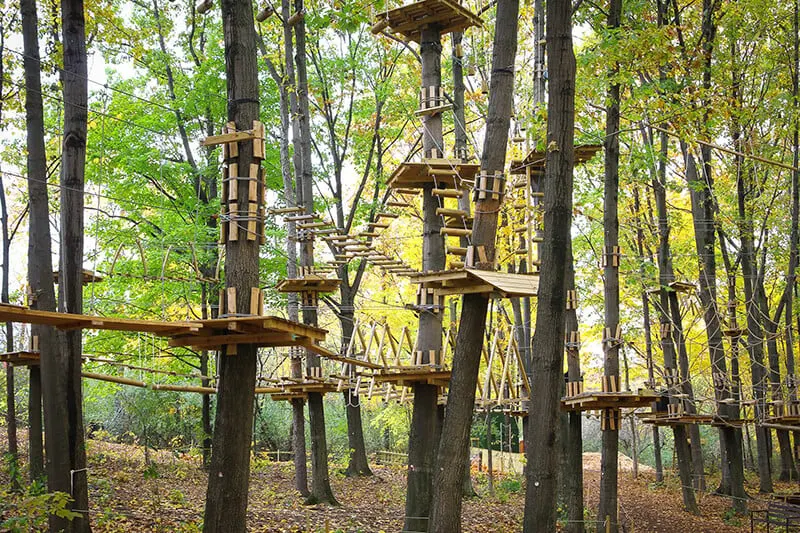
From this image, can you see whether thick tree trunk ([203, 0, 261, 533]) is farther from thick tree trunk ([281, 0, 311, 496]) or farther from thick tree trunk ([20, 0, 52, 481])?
thick tree trunk ([281, 0, 311, 496])

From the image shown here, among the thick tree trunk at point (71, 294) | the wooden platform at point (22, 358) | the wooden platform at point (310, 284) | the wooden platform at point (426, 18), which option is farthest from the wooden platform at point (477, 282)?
the wooden platform at point (22, 358)

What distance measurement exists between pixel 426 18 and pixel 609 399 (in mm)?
5987

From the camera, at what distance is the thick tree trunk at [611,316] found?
11.6 m

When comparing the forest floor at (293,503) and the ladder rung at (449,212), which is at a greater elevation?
the ladder rung at (449,212)

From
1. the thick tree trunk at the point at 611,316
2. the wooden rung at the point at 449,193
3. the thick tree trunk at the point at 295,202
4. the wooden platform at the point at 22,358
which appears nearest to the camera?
the wooden rung at the point at 449,193

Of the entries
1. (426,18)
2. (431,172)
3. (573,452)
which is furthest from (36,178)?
(573,452)

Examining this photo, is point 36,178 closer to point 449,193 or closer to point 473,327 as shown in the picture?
point 449,193

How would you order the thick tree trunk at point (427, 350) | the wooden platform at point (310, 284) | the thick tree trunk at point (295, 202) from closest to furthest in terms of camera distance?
the thick tree trunk at point (427, 350)
the wooden platform at point (310, 284)
the thick tree trunk at point (295, 202)

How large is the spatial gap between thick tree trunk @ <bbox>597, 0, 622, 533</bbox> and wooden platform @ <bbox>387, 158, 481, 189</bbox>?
2.66 meters

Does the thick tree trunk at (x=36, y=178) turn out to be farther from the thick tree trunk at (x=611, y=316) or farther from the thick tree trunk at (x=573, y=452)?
the thick tree trunk at (x=611, y=316)

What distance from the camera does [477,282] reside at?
24.7 feet

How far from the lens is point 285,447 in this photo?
26.2 metres

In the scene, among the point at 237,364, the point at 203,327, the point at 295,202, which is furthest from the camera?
the point at 295,202

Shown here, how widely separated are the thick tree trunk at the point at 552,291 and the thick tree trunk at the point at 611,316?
10.5ft
